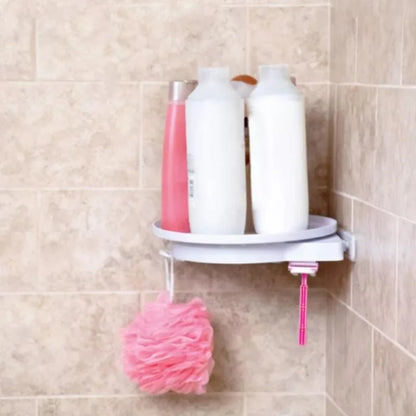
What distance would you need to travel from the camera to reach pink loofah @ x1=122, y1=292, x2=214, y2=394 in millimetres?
1678

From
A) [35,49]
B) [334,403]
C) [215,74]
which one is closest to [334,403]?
[334,403]

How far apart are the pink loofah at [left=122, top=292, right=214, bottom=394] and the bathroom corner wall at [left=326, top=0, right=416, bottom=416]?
0.88 feet

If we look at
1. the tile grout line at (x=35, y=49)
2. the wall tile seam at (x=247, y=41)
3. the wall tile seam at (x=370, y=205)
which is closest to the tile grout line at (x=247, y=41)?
the wall tile seam at (x=247, y=41)

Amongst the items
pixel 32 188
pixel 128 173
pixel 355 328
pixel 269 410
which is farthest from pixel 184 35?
pixel 269 410

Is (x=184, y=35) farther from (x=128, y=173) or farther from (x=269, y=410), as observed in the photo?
(x=269, y=410)

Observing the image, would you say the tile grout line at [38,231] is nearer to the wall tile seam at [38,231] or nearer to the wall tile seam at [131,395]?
the wall tile seam at [38,231]

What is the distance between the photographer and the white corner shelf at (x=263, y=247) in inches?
60.8

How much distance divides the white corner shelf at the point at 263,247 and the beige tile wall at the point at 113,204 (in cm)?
22

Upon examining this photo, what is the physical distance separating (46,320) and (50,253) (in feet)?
0.45

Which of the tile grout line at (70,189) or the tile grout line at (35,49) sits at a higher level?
the tile grout line at (35,49)

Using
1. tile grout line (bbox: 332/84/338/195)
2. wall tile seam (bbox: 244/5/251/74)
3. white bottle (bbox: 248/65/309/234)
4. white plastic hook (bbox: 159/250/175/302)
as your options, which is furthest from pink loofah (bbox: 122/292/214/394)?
wall tile seam (bbox: 244/5/251/74)

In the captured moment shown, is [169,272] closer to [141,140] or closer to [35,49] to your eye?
[141,140]

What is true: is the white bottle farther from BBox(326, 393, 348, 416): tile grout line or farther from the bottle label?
BBox(326, 393, 348, 416): tile grout line

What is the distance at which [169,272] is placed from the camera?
1812 millimetres
